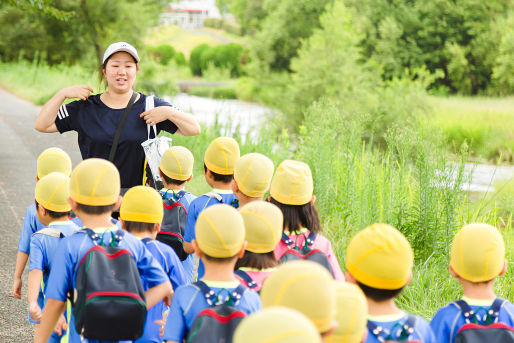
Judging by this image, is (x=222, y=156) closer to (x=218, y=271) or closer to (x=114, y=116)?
(x=114, y=116)

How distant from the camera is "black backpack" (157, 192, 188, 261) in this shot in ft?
12.9

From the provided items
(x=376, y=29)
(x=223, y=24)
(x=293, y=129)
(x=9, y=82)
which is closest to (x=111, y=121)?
(x=293, y=129)

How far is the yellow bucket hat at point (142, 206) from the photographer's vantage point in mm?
2969

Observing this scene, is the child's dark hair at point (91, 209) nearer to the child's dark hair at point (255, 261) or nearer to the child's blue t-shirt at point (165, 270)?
the child's blue t-shirt at point (165, 270)

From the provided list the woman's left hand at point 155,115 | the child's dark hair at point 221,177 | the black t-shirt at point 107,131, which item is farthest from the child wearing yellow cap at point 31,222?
the child's dark hair at point 221,177

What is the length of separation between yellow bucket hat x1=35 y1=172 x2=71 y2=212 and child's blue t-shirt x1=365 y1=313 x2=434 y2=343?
1.70 metres

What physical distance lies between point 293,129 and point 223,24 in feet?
353

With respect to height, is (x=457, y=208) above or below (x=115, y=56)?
below

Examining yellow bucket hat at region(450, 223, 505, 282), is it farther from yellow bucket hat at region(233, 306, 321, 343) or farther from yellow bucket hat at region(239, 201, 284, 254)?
yellow bucket hat at region(233, 306, 321, 343)

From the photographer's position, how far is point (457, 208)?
529 cm

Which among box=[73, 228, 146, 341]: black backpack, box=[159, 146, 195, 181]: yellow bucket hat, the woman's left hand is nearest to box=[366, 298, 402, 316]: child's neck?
box=[73, 228, 146, 341]: black backpack

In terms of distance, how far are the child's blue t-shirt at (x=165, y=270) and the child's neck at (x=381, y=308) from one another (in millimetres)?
1102

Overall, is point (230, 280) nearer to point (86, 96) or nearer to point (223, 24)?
point (86, 96)

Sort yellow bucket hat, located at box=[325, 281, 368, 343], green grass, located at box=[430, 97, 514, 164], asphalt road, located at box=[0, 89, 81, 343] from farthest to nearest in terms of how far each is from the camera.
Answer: green grass, located at box=[430, 97, 514, 164] < asphalt road, located at box=[0, 89, 81, 343] < yellow bucket hat, located at box=[325, 281, 368, 343]
